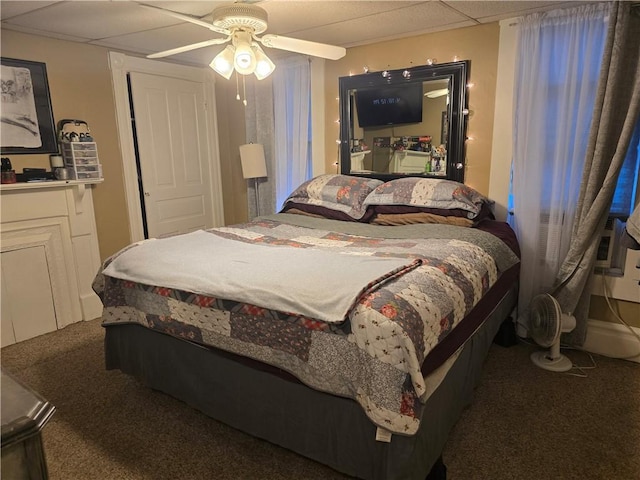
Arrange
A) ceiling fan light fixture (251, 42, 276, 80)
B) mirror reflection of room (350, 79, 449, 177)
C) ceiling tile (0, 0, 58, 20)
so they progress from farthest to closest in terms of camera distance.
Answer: mirror reflection of room (350, 79, 449, 177) < ceiling tile (0, 0, 58, 20) < ceiling fan light fixture (251, 42, 276, 80)

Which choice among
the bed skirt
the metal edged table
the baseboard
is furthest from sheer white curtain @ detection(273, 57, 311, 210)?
the metal edged table

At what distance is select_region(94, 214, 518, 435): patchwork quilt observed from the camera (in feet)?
4.69

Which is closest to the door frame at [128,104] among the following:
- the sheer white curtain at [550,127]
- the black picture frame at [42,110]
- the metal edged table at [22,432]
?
the black picture frame at [42,110]

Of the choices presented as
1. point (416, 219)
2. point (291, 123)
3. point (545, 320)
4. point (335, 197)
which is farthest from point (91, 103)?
point (545, 320)

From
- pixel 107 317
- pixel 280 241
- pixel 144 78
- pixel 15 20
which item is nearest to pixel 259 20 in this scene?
pixel 280 241

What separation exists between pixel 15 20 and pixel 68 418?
2.57m

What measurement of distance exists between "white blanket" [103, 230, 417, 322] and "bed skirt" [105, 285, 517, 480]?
0.33 metres

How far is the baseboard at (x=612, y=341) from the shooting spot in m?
2.70

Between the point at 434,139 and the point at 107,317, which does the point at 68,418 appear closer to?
the point at 107,317

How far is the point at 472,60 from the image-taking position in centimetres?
310

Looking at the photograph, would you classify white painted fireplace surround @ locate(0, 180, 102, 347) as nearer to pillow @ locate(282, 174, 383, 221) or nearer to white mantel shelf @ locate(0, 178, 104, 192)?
white mantel shelf @ locate(0, 178, 104, 192)

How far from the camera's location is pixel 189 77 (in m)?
4.11

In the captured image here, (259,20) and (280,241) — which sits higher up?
(259,20)

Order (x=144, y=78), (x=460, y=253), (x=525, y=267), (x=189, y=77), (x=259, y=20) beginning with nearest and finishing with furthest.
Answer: (x=259, y=20) < (x=460, y=253) < (x=525, y=267) < (x=144, y=78) < (x=189, y=77)
